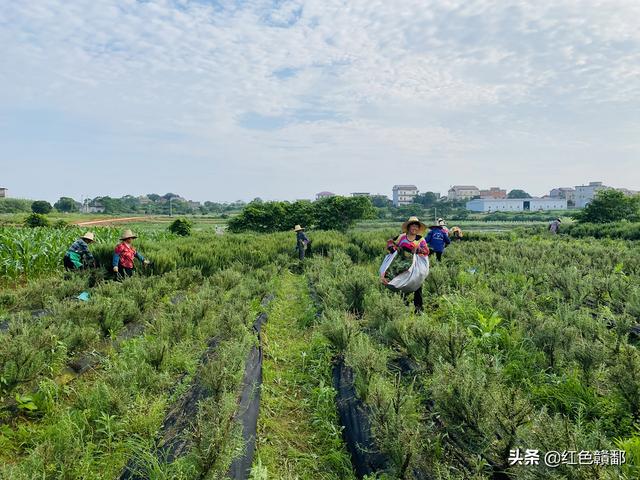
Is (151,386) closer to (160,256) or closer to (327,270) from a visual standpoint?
(327,270)

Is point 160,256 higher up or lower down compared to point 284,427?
higher up

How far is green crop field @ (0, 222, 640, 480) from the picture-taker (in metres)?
2.30

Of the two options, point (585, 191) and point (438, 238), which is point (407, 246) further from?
point (585, 191)

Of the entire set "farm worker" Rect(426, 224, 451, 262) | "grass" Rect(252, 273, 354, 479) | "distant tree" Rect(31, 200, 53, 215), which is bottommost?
Answer: "grass" Rect(252, 273, 354, 479)

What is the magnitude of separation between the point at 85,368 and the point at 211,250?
8.14 m

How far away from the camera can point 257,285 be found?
777 cm

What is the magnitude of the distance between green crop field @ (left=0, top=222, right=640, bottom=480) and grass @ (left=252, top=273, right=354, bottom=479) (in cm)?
2

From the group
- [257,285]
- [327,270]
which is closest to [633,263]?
[327,270]

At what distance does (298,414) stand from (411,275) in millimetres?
2595

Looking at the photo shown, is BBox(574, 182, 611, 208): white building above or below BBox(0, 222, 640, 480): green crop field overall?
above

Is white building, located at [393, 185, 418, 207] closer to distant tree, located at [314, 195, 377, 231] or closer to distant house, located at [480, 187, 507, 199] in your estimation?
distant house, located at [480, 187, 507, 199]

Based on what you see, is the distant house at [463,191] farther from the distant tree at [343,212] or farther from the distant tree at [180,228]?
the distant tree at [180,228]

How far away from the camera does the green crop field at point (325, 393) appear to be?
7.55 feet

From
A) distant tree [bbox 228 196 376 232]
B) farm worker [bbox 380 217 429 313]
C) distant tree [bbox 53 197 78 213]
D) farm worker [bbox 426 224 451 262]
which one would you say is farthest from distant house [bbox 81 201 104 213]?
farm worker [bbox 380 217 429 313]
